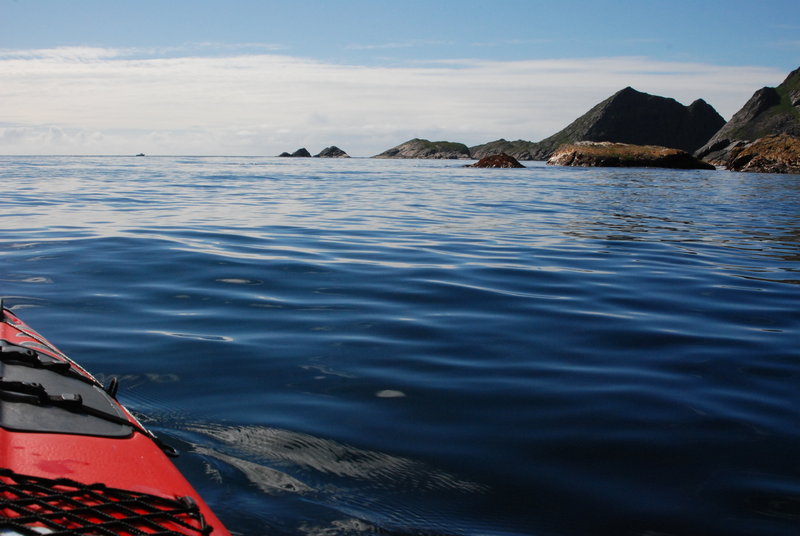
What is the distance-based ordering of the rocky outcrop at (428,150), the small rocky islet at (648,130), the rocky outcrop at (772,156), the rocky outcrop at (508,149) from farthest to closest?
the rocky outcrop at (508,149) < the rocky outcrop at (428,150) < the small rocky islet at (648,130) < the rocky outcrop at (772,156)

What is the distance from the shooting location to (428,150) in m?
125

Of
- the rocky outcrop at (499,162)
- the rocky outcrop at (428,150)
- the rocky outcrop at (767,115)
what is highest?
the rocky outcrop at (767,115)

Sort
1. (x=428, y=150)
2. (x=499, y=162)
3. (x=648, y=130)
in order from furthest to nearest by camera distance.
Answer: (x=648, y=130), (x=428, y=150), (x=499, y=162)

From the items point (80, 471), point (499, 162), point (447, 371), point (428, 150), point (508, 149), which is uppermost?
point (508, 149)

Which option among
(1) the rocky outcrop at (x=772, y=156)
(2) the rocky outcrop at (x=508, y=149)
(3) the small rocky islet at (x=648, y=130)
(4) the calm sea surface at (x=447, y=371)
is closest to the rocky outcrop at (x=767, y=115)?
(3) the small rocky islet at (x=648, y=130)

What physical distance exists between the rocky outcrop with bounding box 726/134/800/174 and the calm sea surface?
38844 mm

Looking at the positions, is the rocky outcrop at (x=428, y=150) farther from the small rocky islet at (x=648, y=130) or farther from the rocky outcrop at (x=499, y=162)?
the rocky outcrop at (x=499, y=162)

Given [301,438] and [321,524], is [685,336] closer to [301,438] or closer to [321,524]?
[301,438]

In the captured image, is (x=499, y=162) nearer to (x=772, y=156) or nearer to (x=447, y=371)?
(x=772, y=156)

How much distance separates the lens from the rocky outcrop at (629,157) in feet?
187

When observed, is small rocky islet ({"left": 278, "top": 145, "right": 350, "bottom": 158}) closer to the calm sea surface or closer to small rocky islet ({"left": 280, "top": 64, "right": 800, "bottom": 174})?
small rocky islet ({"left": 280, "top": 64, "right": 800, "bottom": 174})

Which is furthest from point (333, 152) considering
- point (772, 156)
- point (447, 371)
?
point (447, 371)

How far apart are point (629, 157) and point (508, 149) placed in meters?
80.7

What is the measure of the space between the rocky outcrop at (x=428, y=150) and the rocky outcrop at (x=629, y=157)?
187ft
